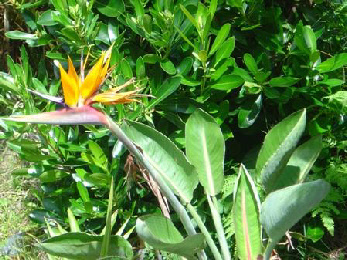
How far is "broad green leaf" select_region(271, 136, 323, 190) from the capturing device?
2.33 meters

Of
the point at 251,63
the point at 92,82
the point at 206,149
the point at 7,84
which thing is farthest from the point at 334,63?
the point at 7,84

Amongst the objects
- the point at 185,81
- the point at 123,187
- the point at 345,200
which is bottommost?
the point at 345,200

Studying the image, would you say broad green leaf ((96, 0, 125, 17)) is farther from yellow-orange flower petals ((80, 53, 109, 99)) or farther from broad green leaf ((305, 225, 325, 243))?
broad green leaf ((305, 225, 325, 243))

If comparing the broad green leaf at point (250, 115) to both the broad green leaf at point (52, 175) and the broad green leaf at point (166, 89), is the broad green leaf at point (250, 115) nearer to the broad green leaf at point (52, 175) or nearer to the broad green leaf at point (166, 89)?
the broad green leaf at point (166, 89)

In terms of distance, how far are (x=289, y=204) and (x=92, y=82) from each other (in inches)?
28.0

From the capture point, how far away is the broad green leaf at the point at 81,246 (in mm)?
2162

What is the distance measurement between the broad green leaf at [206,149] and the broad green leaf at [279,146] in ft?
0.53

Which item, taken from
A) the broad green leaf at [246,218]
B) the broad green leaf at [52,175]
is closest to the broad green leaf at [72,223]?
the broad green leaf at [52,175]

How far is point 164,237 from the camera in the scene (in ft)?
7.08

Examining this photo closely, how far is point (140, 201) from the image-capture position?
3.04 metres

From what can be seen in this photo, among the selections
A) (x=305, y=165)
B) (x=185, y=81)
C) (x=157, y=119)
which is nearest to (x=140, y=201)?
(x=157, y=119)

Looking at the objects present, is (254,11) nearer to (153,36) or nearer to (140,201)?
(153,36)

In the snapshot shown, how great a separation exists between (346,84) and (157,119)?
91cm

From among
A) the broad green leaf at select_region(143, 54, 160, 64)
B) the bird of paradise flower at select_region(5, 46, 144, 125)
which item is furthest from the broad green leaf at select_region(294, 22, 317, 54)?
the bird of paradise flower at select_region(5, 46, 144, 125)
